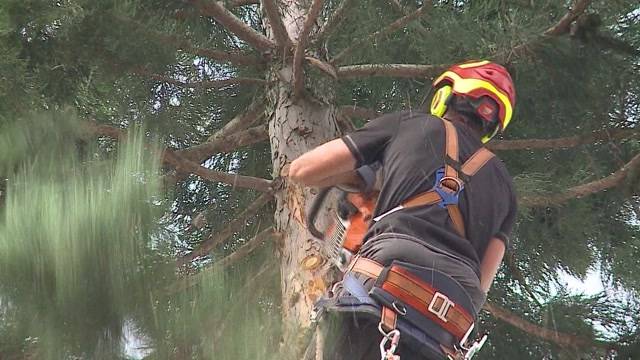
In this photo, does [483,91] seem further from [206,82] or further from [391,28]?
[206,82]

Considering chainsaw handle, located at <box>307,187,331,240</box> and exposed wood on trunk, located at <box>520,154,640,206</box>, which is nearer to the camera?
chainsaw handle, located at <box>307,187,331,240</box>

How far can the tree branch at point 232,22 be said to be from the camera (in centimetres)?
376

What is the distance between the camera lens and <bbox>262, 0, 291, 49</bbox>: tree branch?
3.73 meters

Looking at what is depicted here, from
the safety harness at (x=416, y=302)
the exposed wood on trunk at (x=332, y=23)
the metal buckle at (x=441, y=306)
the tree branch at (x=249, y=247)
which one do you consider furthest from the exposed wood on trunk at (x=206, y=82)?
the metal buckle at (x=441, y=306)

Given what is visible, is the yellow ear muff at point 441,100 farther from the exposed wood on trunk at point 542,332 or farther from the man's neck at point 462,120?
the exposed wood on trunk at point 542,332

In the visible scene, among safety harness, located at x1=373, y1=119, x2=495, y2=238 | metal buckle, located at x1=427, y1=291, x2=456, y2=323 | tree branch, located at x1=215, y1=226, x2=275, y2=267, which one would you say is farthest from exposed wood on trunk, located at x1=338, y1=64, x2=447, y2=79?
metal buckle, located at x1=427, y1=291, x2=456, y2=323

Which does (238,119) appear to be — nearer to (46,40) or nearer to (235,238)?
(235,238)

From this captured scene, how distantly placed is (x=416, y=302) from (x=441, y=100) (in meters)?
0.77

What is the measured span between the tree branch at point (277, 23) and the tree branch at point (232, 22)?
9cm

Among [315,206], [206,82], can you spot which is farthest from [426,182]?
[206,82]

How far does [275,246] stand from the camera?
3586 mm

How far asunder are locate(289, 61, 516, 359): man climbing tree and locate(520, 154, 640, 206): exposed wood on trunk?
121 cm

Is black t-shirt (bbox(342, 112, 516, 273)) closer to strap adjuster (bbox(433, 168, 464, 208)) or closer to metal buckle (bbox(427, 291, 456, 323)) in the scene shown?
strap adjuster (bbox(433, 168, 464, 208))

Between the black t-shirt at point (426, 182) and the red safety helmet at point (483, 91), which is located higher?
the red safety helmet at point (483, 91)
